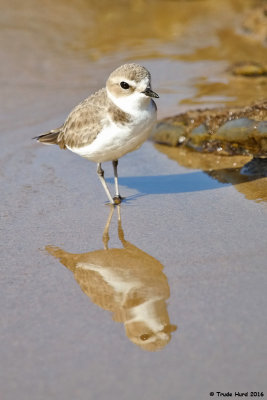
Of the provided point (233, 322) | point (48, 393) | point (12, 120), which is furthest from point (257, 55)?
point (48, 393)

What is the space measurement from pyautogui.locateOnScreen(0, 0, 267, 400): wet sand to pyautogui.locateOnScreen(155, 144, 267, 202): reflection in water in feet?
0.11

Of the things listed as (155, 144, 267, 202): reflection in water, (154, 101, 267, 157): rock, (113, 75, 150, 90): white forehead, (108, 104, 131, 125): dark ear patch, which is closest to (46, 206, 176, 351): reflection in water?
(108, 104, 131, 125): dark ear patch

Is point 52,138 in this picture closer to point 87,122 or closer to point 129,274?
point 87,122

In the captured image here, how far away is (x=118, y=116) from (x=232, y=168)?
1787mm

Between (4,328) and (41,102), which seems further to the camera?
(41,102)

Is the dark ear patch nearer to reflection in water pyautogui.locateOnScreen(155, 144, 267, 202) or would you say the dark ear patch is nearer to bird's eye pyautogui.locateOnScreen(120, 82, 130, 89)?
bird's eye pyautogui.locateOnScreen(120, 82, 130, 89)

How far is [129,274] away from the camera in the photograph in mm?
4402

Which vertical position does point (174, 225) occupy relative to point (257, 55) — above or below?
below

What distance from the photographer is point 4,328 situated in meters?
3.71

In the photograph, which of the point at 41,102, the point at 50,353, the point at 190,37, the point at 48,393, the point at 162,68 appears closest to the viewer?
the point at 48,393

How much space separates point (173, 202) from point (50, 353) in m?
2.60

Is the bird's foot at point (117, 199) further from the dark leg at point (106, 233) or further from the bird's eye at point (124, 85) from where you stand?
the bird's eye at point (124, 85)

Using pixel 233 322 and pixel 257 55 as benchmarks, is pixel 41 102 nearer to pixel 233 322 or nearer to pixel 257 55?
pixel 257 55

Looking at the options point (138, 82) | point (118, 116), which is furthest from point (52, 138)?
point (138, 82)
